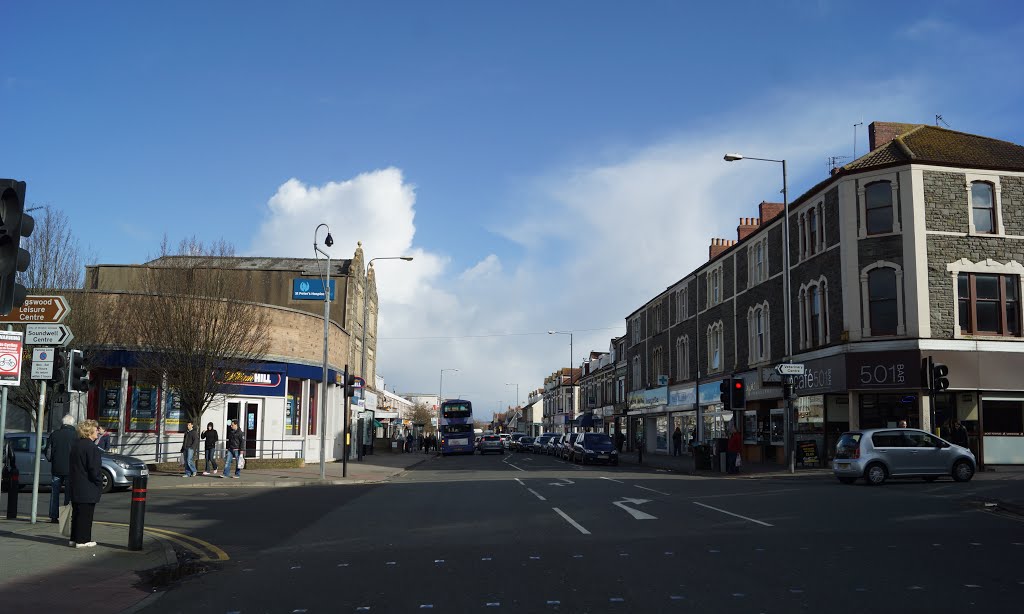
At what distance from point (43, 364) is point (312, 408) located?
25.9 m

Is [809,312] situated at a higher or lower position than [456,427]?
higher

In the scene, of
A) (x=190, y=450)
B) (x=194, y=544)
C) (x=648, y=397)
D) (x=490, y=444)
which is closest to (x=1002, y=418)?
(x=194, y=544)

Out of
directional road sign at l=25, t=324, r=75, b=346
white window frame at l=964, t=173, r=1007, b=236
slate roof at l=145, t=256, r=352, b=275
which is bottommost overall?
directional road sign at l=25, t=324, r=75, b=346

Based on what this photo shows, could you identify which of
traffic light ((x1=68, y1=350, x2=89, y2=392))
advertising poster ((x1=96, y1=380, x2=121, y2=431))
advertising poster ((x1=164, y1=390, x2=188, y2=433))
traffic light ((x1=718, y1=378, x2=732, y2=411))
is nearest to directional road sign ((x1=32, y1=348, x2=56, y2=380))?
traffic light ((x1=68, y1=350, x2=89, y2=392))

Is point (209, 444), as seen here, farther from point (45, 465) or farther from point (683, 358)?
point (683, 358)

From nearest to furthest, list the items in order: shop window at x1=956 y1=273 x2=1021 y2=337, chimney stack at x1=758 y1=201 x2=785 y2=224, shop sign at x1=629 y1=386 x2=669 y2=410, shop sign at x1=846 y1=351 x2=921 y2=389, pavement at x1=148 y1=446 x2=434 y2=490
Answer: pavement at x1=148 y1=446 x2=434 y2=490
shop sign at x1=846 y1=351 x2=921 y2=389
shop window at x1=956 y1=273 x2=1021 y2=337
chimney stack at x1=758 y1=201 x2=785 y2=224
shop sign at x1=629 y1=386 x2=669 y2=410

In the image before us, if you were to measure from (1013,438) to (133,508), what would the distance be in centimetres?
2992

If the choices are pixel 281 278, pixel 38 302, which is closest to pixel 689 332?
pixel 281 278

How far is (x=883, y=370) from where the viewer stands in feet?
98.0

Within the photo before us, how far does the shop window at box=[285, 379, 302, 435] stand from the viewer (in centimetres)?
3725

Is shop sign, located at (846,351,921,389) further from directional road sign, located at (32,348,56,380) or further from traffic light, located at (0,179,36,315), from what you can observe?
traffic light, located at (0,179,36,315)

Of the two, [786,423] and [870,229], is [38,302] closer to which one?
[786,423]

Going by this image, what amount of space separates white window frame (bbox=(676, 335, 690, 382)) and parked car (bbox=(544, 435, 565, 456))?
9.29m

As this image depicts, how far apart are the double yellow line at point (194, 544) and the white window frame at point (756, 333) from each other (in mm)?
30042
